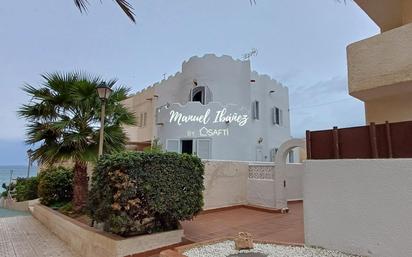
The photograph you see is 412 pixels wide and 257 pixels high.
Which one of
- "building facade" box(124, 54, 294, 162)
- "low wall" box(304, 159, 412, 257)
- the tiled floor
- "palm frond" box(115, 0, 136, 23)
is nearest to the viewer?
"low wall" box(304, 159, 412, 257)

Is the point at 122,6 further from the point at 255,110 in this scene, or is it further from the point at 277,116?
the point at 277,116

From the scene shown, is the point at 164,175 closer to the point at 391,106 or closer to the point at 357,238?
the point at 357,238

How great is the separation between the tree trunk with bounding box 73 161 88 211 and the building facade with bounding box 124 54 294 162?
4.64 metres

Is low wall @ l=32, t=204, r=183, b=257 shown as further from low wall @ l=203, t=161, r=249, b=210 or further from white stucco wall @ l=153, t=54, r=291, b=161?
white stucco wall @ l=153, t=54, r=291, b=161

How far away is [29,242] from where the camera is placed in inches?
349

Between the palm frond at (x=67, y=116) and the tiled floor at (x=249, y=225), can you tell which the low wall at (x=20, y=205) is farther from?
the tiled floor at (x=249, y=225)

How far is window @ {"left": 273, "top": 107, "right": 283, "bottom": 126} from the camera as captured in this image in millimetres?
20481

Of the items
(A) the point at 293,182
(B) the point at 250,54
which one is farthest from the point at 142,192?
(B) the point at 250,54

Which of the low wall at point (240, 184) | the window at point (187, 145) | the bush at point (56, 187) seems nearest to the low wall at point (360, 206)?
the low wall at point (240, 184)

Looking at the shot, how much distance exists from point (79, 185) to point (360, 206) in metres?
9.70

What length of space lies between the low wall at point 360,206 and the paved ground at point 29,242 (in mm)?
6698

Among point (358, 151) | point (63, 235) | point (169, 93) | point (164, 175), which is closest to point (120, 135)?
point (63, 235)

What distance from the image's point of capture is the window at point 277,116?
20.5 m

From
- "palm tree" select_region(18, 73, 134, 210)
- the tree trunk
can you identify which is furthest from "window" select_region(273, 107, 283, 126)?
the tree trunk
